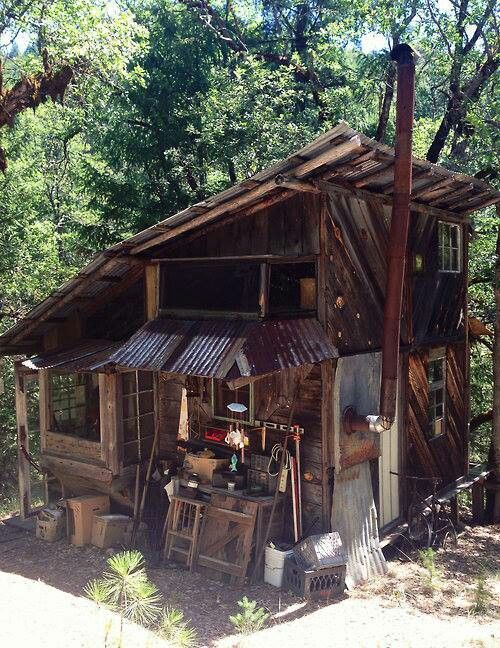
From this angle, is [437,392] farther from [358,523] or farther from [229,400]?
[229,400]

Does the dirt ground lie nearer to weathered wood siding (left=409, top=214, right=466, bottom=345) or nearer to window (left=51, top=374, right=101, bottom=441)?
window (left=51, top=374, right=101, bottom=441)

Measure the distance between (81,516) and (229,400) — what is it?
3192mm

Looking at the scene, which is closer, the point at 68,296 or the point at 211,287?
the point at 211,287

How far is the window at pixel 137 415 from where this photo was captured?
398 inches

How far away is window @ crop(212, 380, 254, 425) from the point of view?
900cm

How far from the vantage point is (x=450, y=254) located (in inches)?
479

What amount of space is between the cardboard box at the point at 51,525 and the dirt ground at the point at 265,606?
0.15m

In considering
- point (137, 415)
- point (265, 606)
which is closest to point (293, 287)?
point (137, 415)

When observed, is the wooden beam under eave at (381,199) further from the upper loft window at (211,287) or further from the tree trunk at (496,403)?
the upper loft window at (211,287)

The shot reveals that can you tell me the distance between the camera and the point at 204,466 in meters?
9.23

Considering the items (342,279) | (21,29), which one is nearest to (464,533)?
(342,279)

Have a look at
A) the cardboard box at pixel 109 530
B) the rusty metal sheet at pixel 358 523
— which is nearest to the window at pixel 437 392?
the rusty metal sheet at pixel 358 523

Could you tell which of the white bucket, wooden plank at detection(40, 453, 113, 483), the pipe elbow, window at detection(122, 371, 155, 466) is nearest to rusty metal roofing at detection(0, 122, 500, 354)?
window at detection(122, 371, 155, 466)

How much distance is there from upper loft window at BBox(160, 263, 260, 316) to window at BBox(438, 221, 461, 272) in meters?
5.16
